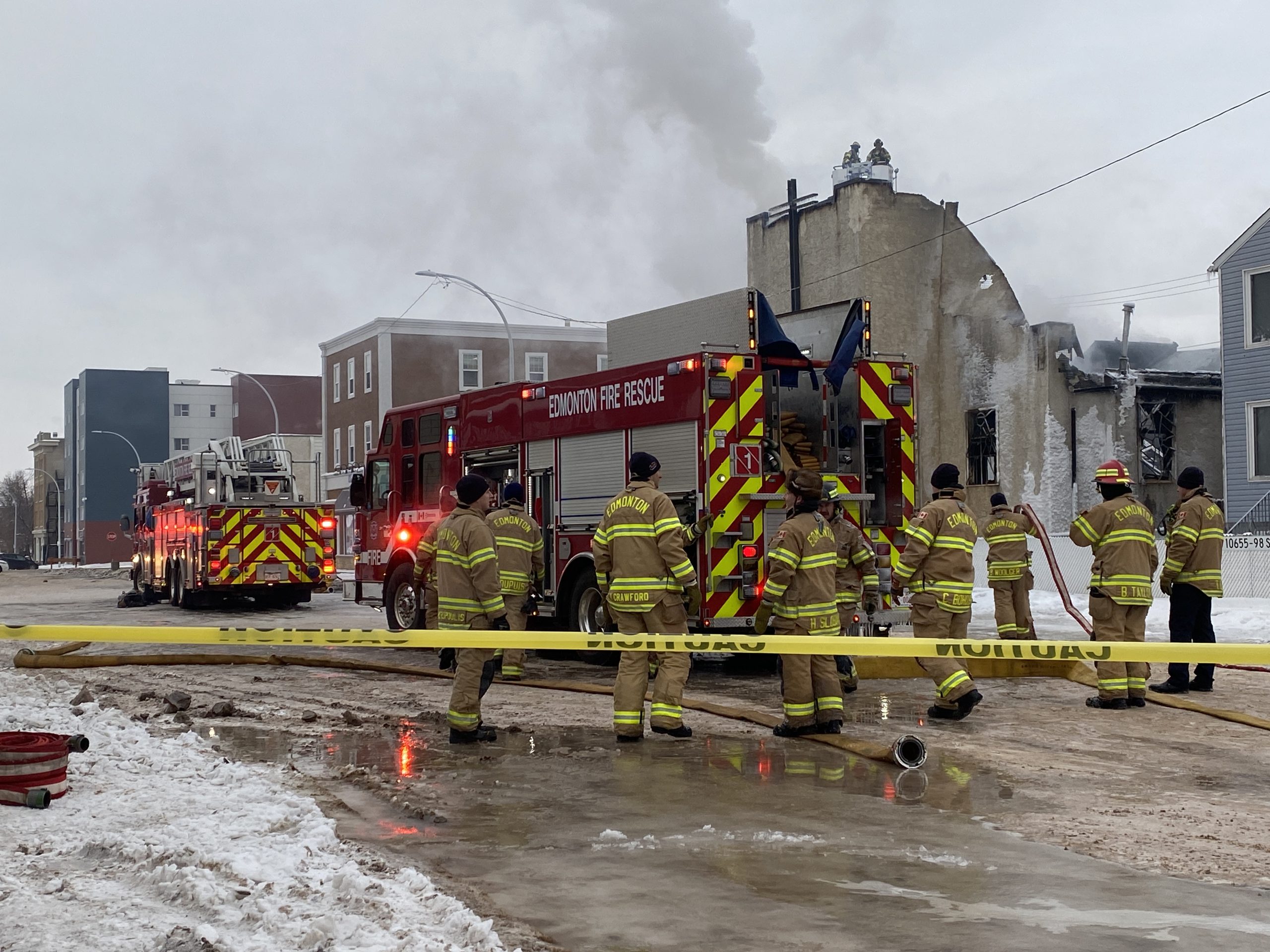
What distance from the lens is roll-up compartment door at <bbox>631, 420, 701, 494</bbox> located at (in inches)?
430

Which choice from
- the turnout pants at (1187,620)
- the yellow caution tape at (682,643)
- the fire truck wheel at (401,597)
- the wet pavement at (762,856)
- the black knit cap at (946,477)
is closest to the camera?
the wet pavement at (762,856)

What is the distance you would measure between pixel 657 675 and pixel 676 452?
10.8 ft

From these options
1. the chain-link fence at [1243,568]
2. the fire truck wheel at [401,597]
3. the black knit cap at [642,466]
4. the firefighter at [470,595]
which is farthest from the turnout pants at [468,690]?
the chain-link fence at [1243,568]

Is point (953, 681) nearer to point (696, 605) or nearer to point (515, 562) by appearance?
point (696, 605)

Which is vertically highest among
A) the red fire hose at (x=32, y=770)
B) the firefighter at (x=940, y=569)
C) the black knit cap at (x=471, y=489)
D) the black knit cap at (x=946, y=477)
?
the black knit cap at (x=946, y=477)

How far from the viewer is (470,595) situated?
8195 mm

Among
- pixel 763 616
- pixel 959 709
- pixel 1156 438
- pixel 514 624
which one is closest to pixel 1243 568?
pixel 1156 438

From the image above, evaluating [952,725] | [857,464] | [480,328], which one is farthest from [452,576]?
[480,328]

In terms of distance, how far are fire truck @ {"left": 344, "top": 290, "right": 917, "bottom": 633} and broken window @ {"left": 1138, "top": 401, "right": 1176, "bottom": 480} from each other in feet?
65.0

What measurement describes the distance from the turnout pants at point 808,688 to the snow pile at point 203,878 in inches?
119

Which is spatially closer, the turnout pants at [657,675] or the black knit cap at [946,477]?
the turnout pants at [657,675]

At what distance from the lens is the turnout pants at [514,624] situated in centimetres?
1125

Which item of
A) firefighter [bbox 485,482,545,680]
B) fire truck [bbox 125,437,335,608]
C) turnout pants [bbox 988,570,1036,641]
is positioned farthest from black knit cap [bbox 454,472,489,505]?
fire truck [bbox 125,437,335,608]

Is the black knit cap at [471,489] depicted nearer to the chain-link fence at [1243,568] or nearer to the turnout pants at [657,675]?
the turnout pants at [657,675]
